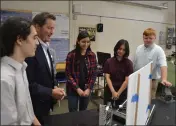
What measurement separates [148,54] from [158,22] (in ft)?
13.0

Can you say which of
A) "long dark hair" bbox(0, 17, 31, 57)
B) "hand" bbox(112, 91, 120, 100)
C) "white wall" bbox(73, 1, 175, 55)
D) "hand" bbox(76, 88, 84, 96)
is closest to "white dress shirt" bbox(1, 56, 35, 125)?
"long dark hair" bbox(0, 17, 31, 57)

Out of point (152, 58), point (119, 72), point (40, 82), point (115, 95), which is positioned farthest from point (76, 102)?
point (152, 58)

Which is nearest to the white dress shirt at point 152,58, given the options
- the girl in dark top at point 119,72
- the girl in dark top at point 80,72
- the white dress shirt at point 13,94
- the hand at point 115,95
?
the girl in dark top at point 119,72

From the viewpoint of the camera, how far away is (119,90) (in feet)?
7.13

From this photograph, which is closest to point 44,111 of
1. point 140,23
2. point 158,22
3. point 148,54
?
point 148,54

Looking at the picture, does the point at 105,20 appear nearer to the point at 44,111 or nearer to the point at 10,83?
the point at 44,111

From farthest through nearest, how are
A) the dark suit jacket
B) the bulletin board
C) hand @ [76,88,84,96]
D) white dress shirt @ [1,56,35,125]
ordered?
the bulletin board < hand @ [76,88,84,96] < the dark suit jacket < white dress shirt @ [1,56,35,125]

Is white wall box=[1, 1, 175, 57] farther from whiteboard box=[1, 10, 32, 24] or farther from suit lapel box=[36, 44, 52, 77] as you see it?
suit lapel box=[36, 44, 52, 77]

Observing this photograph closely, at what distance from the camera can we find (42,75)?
1396 mm

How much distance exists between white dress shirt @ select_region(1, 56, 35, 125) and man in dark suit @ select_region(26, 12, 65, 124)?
35 centimetres

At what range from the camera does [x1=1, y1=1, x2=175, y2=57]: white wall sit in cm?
374

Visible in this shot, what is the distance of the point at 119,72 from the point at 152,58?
1.59 feet

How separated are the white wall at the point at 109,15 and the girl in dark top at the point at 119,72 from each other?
2065 millimetres

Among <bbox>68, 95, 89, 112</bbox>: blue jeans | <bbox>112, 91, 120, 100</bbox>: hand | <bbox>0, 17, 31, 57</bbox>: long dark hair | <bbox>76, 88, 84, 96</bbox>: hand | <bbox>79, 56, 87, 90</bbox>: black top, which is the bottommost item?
<bbox>68, 95, 89, 112</bbox>: blue jeans
